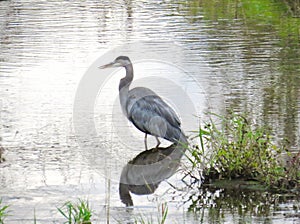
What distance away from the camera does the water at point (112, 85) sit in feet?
25.9

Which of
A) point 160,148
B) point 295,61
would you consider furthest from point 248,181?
point 295,61

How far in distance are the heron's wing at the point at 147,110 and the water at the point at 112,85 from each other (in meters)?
0.29

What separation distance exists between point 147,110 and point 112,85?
10.1 feet

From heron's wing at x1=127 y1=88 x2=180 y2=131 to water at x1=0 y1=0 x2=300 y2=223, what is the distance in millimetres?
294

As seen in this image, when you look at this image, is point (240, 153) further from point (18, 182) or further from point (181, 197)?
point (18, 182)

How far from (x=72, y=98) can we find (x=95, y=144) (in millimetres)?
2349

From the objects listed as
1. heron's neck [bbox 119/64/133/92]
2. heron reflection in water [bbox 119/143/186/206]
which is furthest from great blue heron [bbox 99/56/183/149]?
heron's neck [bbox 119/64/133/92]

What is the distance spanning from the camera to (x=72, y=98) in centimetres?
1187

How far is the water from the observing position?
7.89 m

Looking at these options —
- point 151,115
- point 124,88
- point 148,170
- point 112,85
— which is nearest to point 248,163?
point 148,170

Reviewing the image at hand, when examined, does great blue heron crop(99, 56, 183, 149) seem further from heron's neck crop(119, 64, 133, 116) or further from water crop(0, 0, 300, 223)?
water crop(0, 0, 300, 223)

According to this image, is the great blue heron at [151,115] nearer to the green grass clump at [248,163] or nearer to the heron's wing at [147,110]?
the heron's wing at [147,110]

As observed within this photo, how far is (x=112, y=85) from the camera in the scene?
12711 mm

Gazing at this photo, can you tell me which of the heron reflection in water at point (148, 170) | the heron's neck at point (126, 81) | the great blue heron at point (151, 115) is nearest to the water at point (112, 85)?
the heron reflection in water at point (148, 170)
